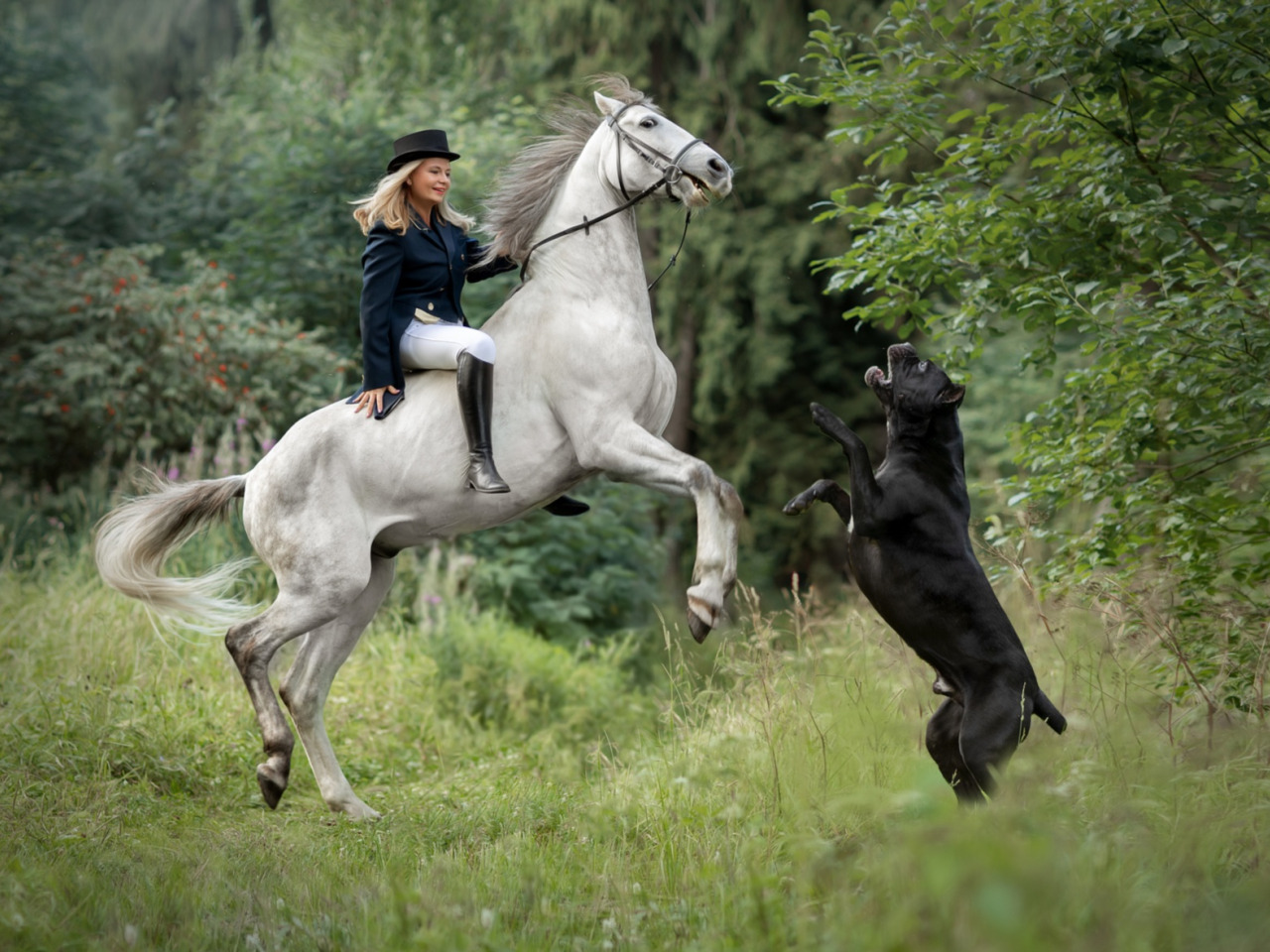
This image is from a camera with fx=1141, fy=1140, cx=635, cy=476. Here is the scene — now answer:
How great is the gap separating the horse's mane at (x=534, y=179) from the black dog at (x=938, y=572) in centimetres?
158

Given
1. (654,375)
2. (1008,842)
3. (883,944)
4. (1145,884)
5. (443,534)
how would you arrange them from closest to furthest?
(1008,842) → (883,944) → (1145,884) → (654,375) → (443,534)

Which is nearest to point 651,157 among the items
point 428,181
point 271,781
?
point 428,181

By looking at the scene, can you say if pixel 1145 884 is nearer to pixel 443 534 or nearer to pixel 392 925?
pixel 392 925

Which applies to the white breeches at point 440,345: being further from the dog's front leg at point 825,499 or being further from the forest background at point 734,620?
the forest background at point 734,620

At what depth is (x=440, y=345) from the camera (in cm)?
475

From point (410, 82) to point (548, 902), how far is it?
15912 mm

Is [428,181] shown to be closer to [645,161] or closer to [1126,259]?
[645,161]

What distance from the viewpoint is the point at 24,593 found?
8.13 metres

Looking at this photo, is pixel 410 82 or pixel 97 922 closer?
pixel 97 922

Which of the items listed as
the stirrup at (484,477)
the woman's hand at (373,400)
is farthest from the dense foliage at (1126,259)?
the woman's hand at (373,400)

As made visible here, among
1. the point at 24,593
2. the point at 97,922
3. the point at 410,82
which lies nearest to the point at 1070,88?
the point at 97,922

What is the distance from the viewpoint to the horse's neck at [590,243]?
4.74m

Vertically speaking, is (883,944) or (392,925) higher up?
(883,944)

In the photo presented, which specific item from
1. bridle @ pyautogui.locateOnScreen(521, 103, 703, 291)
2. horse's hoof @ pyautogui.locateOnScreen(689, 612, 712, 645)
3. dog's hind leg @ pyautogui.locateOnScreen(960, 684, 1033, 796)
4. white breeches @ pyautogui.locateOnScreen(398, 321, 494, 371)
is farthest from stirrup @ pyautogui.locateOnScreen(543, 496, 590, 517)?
dog's hind leg @ pyautogui.locateOnScreen(960, 684, 1033, 796)
